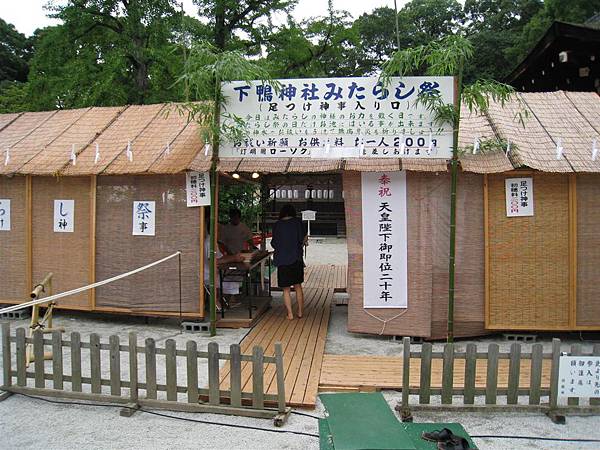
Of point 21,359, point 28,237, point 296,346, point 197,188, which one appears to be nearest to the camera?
point 21,359

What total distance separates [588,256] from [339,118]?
419cm

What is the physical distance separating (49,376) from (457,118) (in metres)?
5.98

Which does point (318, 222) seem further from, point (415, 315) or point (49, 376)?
point (49, 376)

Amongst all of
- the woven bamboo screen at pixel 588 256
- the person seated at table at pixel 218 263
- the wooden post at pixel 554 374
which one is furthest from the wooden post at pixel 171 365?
the woven bamboo screen at pixel 588 256

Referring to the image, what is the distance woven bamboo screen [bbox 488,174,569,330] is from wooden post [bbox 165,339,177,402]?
4648 mm

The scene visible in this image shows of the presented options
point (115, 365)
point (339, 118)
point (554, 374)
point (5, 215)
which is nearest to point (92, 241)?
point (5, 215)

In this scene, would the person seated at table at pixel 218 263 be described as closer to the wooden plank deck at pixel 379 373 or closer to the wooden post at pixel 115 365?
the wooden plank deck at pixel 379 373

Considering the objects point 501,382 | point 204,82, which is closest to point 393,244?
point 501,382

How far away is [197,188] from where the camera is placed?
24.0ft

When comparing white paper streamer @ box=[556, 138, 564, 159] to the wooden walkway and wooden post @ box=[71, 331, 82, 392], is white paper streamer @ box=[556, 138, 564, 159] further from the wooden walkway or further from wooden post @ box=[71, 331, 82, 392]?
wooden post @ box=[71, 331, 82, 392]

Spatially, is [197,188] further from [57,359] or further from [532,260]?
[532,260]

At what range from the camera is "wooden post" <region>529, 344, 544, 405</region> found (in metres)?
4.34

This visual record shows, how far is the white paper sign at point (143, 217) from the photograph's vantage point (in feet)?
24.8

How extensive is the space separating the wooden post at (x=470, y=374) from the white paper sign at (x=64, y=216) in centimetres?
668
